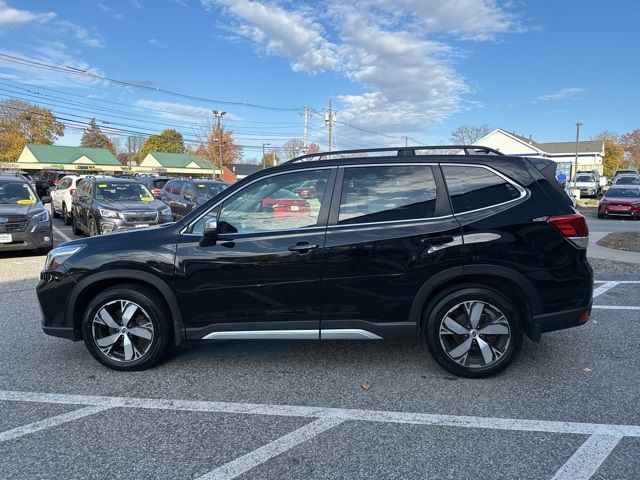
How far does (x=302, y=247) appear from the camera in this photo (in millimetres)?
3842

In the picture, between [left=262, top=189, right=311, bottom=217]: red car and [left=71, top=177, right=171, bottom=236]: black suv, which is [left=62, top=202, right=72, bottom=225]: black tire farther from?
[left=262, top=189, right=311, bottom=217]: red car

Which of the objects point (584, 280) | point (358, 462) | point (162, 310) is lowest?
point (358, 462)

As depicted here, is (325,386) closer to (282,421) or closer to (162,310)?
(282,421)

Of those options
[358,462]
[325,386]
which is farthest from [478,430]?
[325,386]

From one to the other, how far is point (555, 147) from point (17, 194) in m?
92.9

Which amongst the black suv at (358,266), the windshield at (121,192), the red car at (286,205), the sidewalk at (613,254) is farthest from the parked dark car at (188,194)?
the red car at (286,205)

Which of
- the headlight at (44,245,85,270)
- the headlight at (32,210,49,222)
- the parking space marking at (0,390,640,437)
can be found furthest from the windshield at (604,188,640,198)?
the headlight at (44,245,85,270)

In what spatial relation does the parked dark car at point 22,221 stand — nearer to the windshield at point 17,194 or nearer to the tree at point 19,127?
the windshield at point 17,194

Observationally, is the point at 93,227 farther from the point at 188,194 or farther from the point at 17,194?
the point at 188,194

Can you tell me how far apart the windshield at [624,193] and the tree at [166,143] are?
97.0m

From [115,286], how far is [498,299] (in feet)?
10.8

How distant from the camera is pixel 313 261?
384 centimetres

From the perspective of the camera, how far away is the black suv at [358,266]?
3.82 m

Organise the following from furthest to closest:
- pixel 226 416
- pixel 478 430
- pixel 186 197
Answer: pixel 186 197 < pixel 226 416 < pixel 478 430
